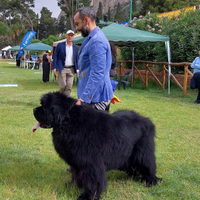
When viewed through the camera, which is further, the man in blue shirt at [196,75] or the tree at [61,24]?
the tree at [61,24]

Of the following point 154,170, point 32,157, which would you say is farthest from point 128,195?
point 32,157

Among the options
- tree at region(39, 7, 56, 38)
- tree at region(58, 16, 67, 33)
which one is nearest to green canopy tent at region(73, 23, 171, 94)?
tree at region(39, 7, 56, 38)

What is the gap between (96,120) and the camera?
2562 mm

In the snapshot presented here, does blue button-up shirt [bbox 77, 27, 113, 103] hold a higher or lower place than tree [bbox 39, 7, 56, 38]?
lower

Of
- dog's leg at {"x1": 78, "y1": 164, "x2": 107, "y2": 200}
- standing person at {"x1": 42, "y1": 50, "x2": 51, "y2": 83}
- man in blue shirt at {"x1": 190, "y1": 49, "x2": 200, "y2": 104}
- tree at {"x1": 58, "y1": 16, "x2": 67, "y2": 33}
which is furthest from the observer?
tree at {"x1": 58, "y1": 16, "x2": 67, "y2": 33}

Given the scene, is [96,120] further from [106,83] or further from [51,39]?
[51,39]

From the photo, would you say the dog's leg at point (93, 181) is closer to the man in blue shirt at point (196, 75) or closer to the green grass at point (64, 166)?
the green grass at point (64, 166)

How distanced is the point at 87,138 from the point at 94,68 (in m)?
0.80

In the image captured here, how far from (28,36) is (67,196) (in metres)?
22.8

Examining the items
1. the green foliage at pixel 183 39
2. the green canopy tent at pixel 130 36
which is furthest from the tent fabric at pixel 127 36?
the green foliage at pixel 183 39

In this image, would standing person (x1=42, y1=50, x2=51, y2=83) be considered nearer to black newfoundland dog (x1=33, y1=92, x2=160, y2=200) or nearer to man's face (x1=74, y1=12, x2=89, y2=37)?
man's face (x1=74, y1=12, x2=89, y2=37)

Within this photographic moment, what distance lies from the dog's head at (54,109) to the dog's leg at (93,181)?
0.60 metres

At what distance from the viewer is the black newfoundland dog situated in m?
2.49

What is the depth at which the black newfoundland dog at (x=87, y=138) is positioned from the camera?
249cm
